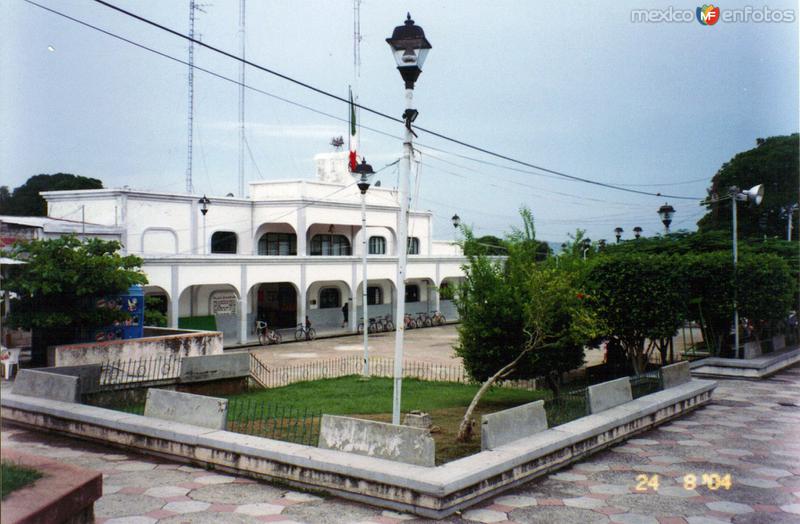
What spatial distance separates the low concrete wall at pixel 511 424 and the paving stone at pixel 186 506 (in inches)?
141

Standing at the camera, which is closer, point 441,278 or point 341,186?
point 341,186

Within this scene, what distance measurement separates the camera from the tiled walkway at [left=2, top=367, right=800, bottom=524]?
7254mm

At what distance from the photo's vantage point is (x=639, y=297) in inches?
628

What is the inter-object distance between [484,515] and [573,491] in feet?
5.06

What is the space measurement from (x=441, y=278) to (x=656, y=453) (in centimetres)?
3063

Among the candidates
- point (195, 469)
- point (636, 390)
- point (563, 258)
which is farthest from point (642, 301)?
point (195, 469)

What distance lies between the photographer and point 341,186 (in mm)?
36688

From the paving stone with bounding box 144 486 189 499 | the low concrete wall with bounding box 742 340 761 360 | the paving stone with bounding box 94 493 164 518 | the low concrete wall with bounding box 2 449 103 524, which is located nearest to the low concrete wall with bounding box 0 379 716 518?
the paving stone with bounding box 144 486 189 499

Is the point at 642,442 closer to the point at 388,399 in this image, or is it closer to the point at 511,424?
the point at 511,424

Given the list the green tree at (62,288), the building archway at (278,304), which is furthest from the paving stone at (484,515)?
the building archway at (278,304)

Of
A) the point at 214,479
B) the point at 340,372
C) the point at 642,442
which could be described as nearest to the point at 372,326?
the point at 340,372

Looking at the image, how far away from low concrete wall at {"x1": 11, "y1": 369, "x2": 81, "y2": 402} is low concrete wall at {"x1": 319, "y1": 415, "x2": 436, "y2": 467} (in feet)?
16.5

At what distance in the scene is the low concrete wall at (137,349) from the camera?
13.9 metres

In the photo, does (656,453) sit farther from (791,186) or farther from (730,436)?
(791,186)
